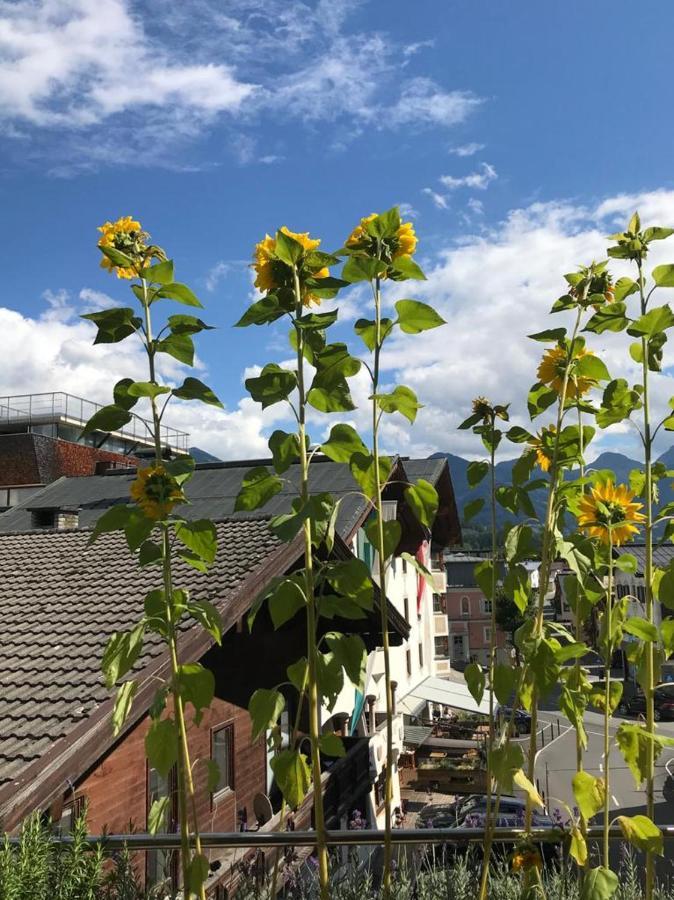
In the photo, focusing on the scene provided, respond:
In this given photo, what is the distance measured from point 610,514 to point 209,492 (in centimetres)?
1545

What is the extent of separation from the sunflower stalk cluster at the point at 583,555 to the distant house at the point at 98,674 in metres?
1.28

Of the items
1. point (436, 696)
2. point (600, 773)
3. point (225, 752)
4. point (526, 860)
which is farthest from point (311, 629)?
point (600, 773)

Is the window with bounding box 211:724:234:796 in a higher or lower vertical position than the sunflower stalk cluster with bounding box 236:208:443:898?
lower

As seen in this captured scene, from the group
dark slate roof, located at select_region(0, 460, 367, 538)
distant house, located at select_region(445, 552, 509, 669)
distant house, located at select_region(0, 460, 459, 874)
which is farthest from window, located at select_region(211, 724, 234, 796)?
distant house, located at select_region(445, 552, 509, 669)

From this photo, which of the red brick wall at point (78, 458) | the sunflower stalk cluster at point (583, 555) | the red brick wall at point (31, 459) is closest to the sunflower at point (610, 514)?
the sunflower stalk cluster at point (583, 555)

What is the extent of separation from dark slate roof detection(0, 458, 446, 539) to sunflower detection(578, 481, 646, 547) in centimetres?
1080

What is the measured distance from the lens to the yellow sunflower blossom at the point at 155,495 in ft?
5.25

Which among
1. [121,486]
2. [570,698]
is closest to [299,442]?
[570,698]

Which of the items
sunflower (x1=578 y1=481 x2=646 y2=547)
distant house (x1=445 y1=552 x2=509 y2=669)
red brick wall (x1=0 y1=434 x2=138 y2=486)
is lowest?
distant house (x1=445 y1=552 x2=509 y2=669)

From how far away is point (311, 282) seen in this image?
161cm

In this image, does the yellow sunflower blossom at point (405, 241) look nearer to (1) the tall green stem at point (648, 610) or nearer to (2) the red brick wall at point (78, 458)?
(1) the tall green stem at point (648, 610)

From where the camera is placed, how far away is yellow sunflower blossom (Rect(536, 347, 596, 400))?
1800mm

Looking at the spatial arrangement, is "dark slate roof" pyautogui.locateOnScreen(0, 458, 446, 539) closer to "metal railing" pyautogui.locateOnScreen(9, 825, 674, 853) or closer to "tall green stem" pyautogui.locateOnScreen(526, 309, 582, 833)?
"metal railing" pyautogui.locateOnScreen(9, 825, 674, 853)

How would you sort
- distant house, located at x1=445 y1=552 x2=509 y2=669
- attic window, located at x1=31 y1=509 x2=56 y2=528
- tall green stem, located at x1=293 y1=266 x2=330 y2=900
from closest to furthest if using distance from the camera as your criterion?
tall green stem, located at x1=293 y1=266 x2=330 y2=900 → attic window, located at x1=31 y1=509 x2=56 y2=528 → distant house, located at x1=445 y1=552 x2=509 y2=669
